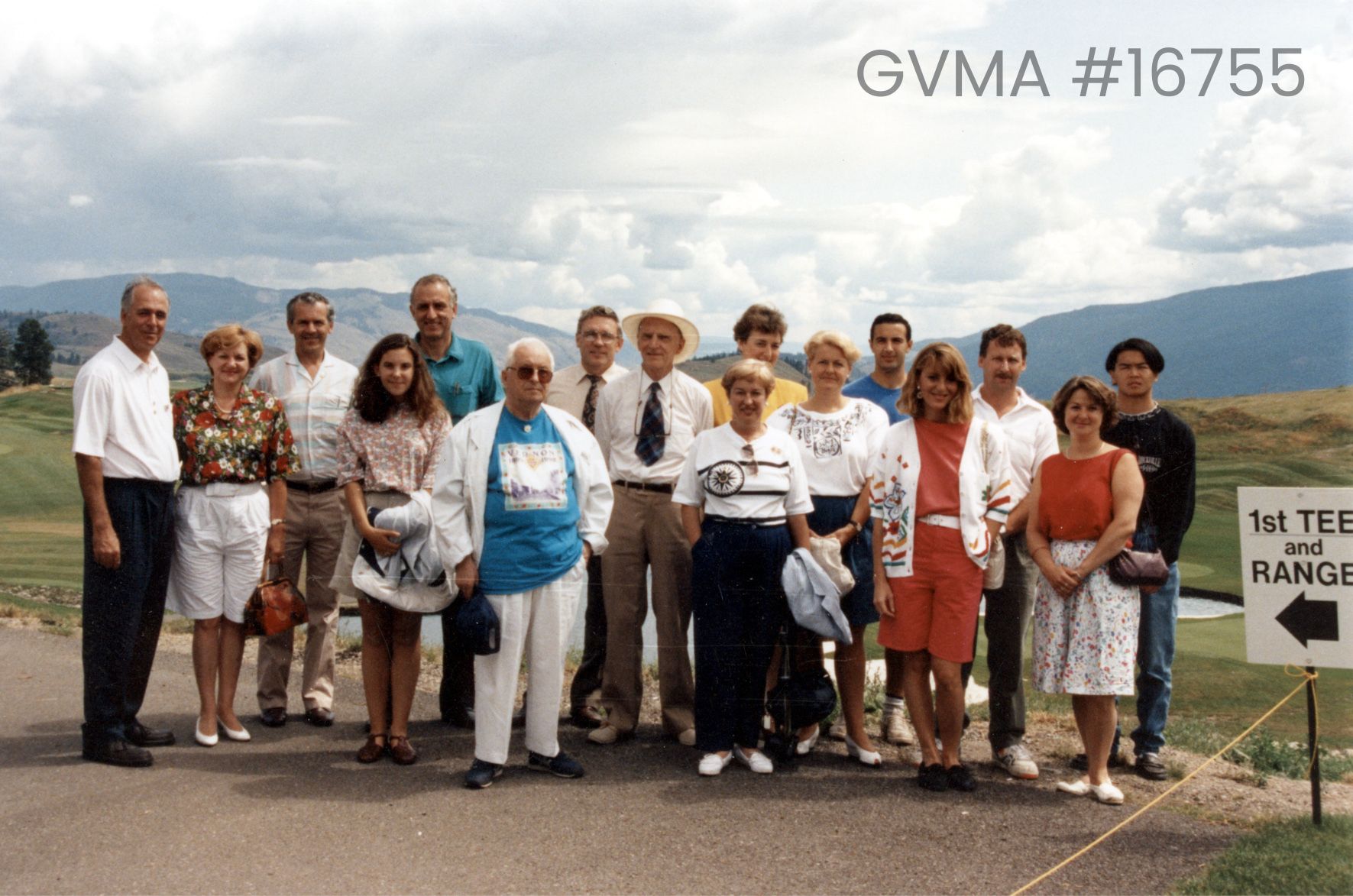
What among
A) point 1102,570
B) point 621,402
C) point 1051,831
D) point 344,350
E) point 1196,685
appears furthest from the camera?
point 1196,685

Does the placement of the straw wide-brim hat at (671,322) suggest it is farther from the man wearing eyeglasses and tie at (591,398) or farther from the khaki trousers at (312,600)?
the khaki trousers at (312,600)

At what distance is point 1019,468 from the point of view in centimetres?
525

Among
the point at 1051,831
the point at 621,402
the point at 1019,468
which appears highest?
the point at 621,402

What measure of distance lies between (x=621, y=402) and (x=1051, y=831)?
2944 mm

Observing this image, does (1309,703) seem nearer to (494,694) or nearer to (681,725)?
(681,725)

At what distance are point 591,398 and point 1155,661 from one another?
A: 3.35 m

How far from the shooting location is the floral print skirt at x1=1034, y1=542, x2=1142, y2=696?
475cm

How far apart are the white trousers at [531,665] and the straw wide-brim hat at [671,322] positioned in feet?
4.74

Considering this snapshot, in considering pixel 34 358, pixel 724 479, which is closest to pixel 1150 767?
pixel 724 479

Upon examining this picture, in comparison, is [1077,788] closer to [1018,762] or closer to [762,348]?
[1018,762]

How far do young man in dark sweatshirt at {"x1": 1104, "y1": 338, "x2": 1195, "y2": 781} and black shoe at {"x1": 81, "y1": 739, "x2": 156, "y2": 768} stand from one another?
493cm

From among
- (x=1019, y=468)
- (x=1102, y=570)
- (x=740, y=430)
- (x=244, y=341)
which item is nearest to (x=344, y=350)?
(x=244, y=341)

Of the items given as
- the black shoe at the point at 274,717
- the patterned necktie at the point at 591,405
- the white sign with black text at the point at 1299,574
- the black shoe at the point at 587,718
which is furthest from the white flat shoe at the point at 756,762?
the black shoe at the point at 274,717

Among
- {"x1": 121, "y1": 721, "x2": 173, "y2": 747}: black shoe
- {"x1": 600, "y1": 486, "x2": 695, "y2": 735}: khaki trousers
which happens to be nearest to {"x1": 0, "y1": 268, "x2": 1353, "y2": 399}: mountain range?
{"x1": 600, "y1": 486, "x2": 695, "y2": 735}: khaki trousers
